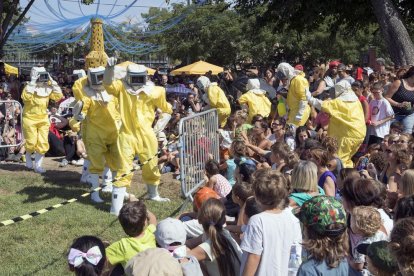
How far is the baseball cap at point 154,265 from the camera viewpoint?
3582mm

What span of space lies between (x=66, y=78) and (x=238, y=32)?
1373cm

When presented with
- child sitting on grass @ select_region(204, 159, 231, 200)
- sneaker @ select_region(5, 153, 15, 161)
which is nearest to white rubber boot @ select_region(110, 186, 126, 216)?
child sitting on grass @ select_region(204, 159, 231, 200)

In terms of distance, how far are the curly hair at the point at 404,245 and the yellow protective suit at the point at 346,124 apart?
6.22 metres

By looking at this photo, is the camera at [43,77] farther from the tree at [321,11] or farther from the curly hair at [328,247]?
the tree at [321,11]

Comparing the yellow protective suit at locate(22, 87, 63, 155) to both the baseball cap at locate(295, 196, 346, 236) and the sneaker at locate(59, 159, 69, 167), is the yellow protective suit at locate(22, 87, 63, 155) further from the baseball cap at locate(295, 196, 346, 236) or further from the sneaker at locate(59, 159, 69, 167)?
the baseball cap at locate(295, 196, 346, 236)

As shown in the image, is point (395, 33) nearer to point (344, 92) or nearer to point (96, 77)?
point (344, 92)

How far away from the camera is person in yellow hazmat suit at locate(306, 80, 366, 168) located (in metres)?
9.43

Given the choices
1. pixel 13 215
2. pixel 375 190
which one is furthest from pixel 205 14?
pixel 375 190

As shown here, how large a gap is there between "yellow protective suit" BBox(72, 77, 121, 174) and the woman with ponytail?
4.89 m

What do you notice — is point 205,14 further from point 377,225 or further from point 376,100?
point 377,225

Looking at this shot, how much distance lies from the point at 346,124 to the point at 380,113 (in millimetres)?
1334

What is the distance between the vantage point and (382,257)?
11.4 ft

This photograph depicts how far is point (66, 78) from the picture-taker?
25.3m

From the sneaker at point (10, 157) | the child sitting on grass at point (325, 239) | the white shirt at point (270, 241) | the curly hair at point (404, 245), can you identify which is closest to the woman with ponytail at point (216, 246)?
the white shirt at point (270, 241)
